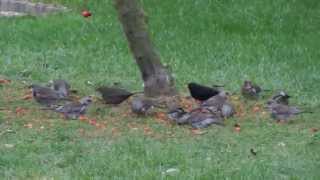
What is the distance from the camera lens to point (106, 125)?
6.65 meters

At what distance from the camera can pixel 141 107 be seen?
6910 millimetres

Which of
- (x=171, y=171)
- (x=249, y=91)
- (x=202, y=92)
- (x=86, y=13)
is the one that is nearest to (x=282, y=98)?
(x=249, y=91)

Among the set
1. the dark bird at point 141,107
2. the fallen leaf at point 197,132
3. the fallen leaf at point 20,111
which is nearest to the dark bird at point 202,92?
the dark bird at point 141,107

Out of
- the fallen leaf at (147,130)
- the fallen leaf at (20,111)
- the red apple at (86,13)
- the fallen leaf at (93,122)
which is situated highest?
the red apple at (86,13)

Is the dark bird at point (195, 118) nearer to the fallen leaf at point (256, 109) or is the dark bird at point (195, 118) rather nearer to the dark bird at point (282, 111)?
the dark bird at point (282, 111)

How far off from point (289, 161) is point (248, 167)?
1.14 ft

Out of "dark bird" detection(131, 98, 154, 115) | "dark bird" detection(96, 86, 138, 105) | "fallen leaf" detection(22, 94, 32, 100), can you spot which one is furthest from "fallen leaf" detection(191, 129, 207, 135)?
"fallen leaf" detection(22, 94, 32, 100)

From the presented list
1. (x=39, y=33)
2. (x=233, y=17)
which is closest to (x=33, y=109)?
(x=39, y=33)

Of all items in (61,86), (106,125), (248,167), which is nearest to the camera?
(248,167)

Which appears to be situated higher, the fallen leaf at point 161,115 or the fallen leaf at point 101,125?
the fallen leaf at point 101,125

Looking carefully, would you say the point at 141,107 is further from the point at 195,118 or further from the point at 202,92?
the point at 202,92

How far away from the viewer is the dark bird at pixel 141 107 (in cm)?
691

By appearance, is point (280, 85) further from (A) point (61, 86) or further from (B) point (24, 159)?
(B) point (24, 159)

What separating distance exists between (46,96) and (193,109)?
4.12 feet
